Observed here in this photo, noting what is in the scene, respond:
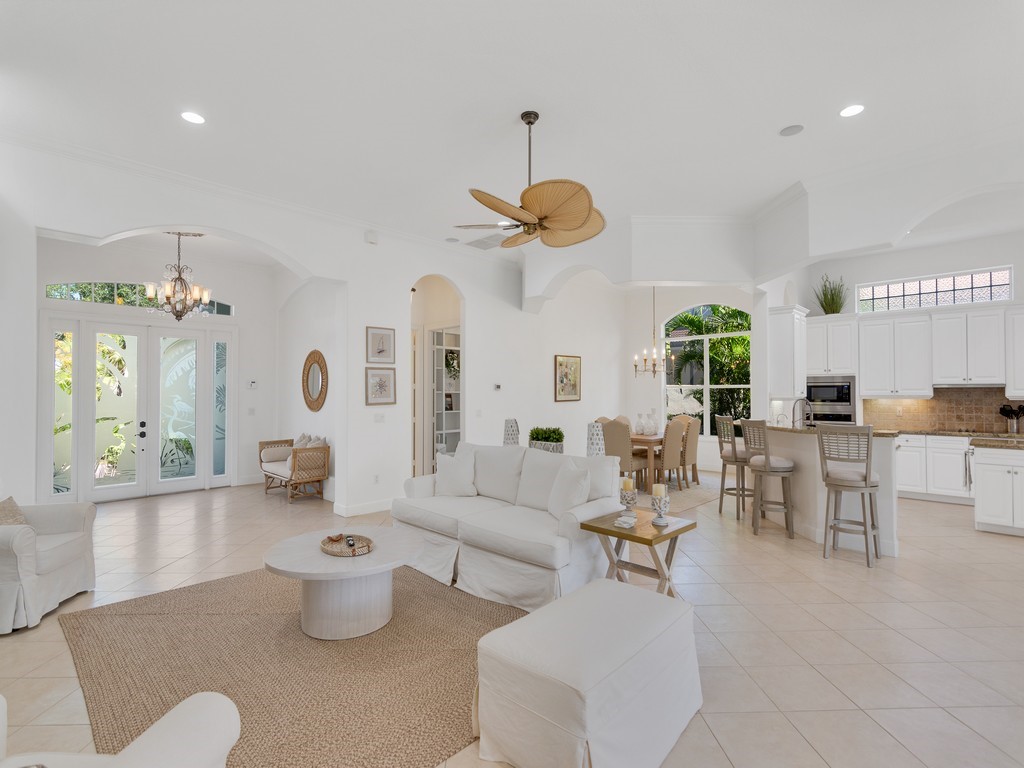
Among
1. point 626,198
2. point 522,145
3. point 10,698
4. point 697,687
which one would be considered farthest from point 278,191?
point 697,687

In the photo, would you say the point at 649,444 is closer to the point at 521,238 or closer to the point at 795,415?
the point at 795,415

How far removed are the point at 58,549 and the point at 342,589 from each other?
6.55 feet

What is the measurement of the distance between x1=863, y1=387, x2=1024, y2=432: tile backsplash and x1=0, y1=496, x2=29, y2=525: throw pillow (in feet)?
28.8

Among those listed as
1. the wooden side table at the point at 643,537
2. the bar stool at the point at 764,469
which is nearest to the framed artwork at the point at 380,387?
the wooden side table at the point at 643,537

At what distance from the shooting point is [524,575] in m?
3.37

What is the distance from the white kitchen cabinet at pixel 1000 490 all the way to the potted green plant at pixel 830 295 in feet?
8.86

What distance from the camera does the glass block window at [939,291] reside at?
636 cm

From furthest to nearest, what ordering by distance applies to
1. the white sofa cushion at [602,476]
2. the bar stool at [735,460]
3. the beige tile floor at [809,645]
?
the bar stool at [735,460] < the white sofa cushion at [602,476] < the beige tile floor at [809,645]

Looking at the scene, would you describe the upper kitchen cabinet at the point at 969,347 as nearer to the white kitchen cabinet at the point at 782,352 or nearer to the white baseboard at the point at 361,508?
the white kitchen cabinet at the point at 782,352

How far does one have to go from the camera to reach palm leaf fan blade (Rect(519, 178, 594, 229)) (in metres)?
3.04

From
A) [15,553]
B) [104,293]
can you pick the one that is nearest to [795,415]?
[15,553]

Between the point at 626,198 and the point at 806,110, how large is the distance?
1852 millimetres

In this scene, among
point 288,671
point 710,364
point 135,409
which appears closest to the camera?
point 288,671

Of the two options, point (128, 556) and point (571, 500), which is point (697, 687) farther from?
point (128, 556)
